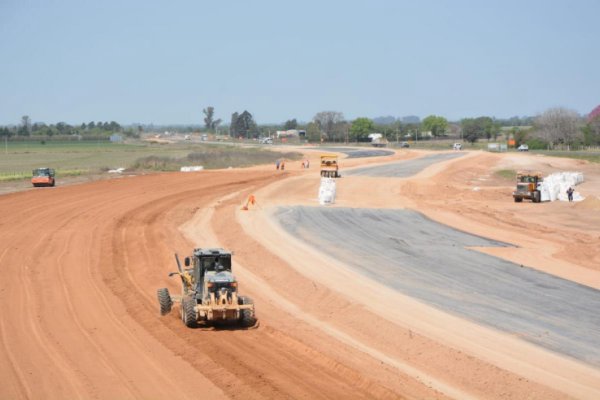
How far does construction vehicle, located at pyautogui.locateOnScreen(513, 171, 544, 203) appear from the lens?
55781 mm

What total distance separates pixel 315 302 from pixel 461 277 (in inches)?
259

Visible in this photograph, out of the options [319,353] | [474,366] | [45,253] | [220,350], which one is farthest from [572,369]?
[45,253]

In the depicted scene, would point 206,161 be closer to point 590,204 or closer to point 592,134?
point 590,204

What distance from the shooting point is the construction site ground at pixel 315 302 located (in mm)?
16234

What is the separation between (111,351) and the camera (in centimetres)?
1803

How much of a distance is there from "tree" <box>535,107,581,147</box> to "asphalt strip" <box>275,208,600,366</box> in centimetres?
12779

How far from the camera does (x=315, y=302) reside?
2430 cm

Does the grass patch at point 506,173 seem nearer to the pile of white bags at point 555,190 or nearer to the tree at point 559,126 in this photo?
the pile of white bags at point 555,190

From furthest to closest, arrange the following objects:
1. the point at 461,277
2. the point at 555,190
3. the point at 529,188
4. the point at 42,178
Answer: the point at 42,178 < the point at 555,190 < the point at 529,188 < the point at 461,277

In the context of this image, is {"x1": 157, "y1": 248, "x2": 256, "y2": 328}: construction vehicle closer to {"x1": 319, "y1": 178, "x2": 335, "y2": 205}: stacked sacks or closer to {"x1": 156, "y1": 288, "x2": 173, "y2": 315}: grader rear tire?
{"x1": 156, "y1": 288, "x2": 173, "y2": 315}: grader rear tire

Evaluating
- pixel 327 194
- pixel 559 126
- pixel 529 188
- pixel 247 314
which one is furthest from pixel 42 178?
pixel 559 126

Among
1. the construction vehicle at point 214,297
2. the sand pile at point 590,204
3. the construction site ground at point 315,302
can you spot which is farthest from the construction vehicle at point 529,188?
the construction vehicle at point 214,297

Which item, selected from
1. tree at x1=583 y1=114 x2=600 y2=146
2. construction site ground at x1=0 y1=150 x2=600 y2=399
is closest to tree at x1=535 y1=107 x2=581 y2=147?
tree at x1=583 y1=114 x2=600 y2=146

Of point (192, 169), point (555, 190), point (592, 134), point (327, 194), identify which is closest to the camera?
point (327, 194)
